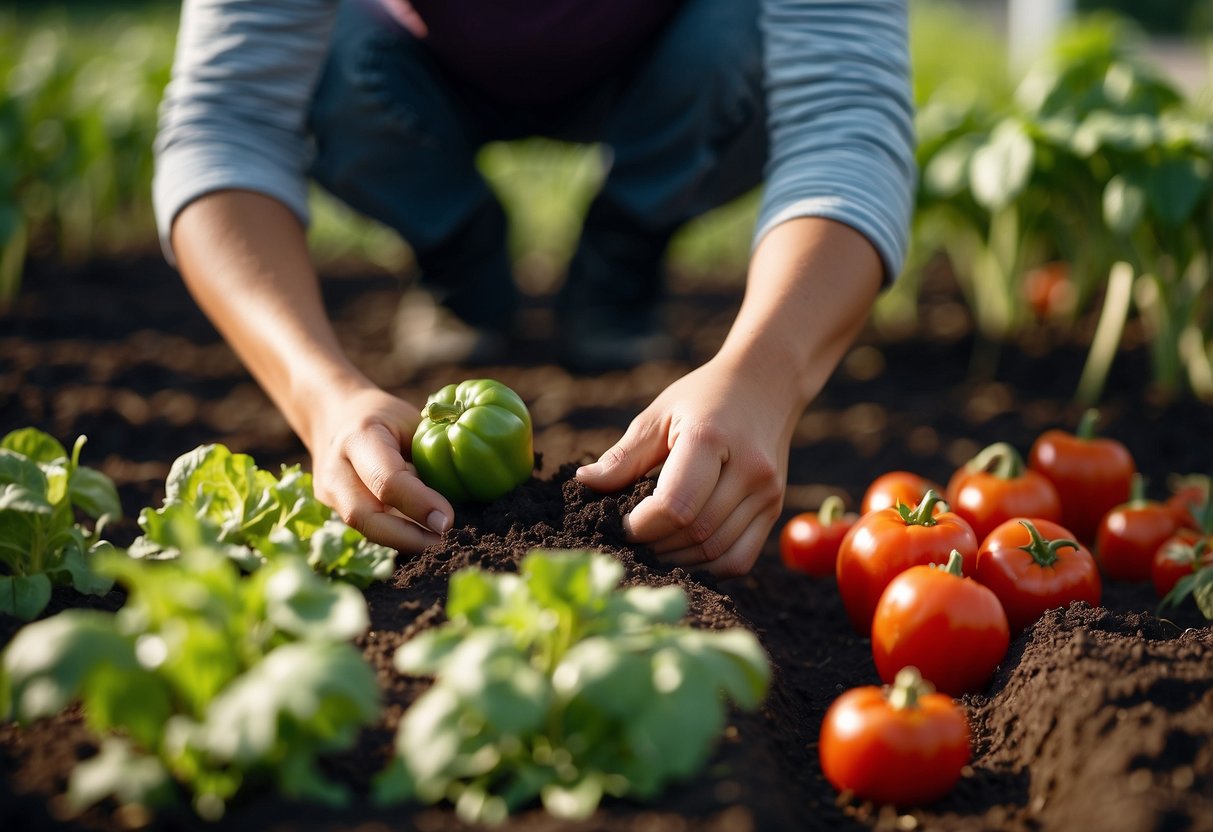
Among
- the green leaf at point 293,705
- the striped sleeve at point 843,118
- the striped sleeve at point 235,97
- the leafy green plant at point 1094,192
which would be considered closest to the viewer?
the green leaf at point 293,705

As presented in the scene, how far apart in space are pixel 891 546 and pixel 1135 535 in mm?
602

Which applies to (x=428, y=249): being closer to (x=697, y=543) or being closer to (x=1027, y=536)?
(x=697, y=543)

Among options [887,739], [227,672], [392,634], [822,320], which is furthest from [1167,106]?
[227,672]

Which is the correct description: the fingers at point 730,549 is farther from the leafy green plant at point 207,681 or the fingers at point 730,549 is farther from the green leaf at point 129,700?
the green leaf at point 129,700

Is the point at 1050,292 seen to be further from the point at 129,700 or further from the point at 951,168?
the point at 129,700

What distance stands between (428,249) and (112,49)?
3.56 meters

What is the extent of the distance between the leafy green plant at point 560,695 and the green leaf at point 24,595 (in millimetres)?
677

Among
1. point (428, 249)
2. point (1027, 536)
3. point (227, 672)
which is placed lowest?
point (428, 249)

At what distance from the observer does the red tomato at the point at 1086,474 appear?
236cm

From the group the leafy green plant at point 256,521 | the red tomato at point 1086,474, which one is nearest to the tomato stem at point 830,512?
the red tomato at point 1086,474

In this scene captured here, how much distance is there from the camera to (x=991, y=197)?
9.45 feet

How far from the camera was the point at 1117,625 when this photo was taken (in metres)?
1.71

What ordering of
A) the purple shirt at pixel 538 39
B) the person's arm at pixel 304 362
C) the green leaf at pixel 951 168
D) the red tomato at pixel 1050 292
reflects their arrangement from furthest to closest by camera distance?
the red tomato at pixel 1050 292 < the green leaf at pixel 951 168 < the purple shirt at pixel 538 39 < the person's arm at pixel 304 362

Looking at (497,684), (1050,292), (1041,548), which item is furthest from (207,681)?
(1050,292)
